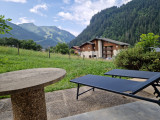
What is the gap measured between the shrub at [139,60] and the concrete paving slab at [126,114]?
3313 mm

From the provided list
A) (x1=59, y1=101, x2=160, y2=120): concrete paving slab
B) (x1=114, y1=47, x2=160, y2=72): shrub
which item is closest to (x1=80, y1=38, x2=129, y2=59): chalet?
(x1=114, y1=47, x2=160, y2=72): shrub

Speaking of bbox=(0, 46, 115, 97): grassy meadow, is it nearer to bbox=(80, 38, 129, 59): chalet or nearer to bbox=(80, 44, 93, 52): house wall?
bbox=(80, 38, 129, 59): chalet

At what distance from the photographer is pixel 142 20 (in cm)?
6462

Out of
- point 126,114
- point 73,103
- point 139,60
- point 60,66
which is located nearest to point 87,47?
point 60,66

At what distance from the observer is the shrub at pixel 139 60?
4.53 m

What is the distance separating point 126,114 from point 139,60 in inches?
165

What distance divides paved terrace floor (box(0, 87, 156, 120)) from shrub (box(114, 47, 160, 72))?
260 cm

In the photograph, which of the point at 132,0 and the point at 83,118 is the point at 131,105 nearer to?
the point at 83,118

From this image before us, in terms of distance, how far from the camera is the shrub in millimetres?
4527

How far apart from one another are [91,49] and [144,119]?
3357 cm

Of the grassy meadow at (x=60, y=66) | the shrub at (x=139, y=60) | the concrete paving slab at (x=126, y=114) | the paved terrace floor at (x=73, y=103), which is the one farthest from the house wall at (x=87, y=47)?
the concrete paving slab at (x=126, y=114)

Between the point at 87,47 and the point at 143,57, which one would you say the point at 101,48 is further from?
the point at 143,57

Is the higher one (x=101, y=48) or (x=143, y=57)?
(x=101, y=48)

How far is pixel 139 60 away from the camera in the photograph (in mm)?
5117
